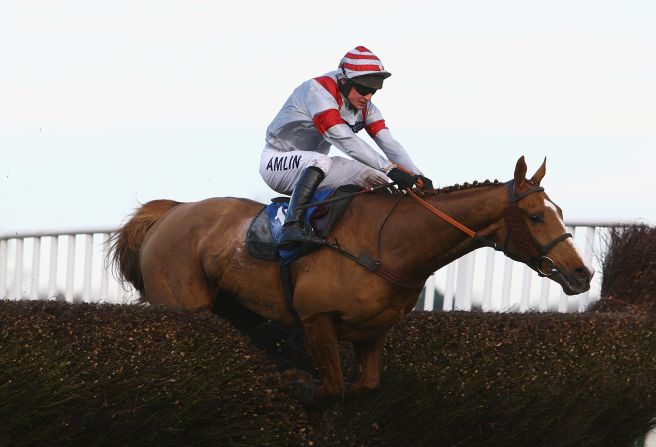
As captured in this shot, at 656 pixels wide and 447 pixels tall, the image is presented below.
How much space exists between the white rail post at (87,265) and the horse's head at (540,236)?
6.49 m

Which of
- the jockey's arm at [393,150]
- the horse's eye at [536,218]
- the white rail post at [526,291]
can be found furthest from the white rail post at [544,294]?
the horse's eye at [536,218]

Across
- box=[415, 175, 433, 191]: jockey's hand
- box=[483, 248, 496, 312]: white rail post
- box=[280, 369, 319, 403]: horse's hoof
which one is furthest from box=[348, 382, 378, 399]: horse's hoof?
Result: box=[483, 248, 496, 312]: white rail post

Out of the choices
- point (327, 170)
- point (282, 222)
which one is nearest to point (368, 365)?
point (282, 222)

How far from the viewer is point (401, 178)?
655 centimetres

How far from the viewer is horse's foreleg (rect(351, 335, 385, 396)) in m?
6.59

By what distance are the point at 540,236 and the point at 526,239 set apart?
0.07 meters

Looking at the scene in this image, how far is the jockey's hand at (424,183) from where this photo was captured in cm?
666

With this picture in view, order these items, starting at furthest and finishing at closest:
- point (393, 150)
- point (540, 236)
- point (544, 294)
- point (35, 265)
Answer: point (35, 265)
point (544, 294)
point (393, 150)
point (540, 236)

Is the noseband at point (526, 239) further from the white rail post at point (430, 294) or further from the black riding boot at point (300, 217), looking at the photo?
the white rail post at point (430, 294)

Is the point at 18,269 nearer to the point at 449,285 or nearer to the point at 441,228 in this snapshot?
the point at 449,285

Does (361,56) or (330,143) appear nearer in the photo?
(361,56)

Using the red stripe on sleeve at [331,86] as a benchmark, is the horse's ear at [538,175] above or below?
below

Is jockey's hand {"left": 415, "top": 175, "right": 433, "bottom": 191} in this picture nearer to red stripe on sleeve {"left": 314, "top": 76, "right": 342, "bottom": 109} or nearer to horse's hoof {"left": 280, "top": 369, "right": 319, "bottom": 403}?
red stripe on sleeve {"left": 314, "top": 76, "right": 342, "bottom": 109}

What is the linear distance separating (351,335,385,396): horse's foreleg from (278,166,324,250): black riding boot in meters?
0.60
